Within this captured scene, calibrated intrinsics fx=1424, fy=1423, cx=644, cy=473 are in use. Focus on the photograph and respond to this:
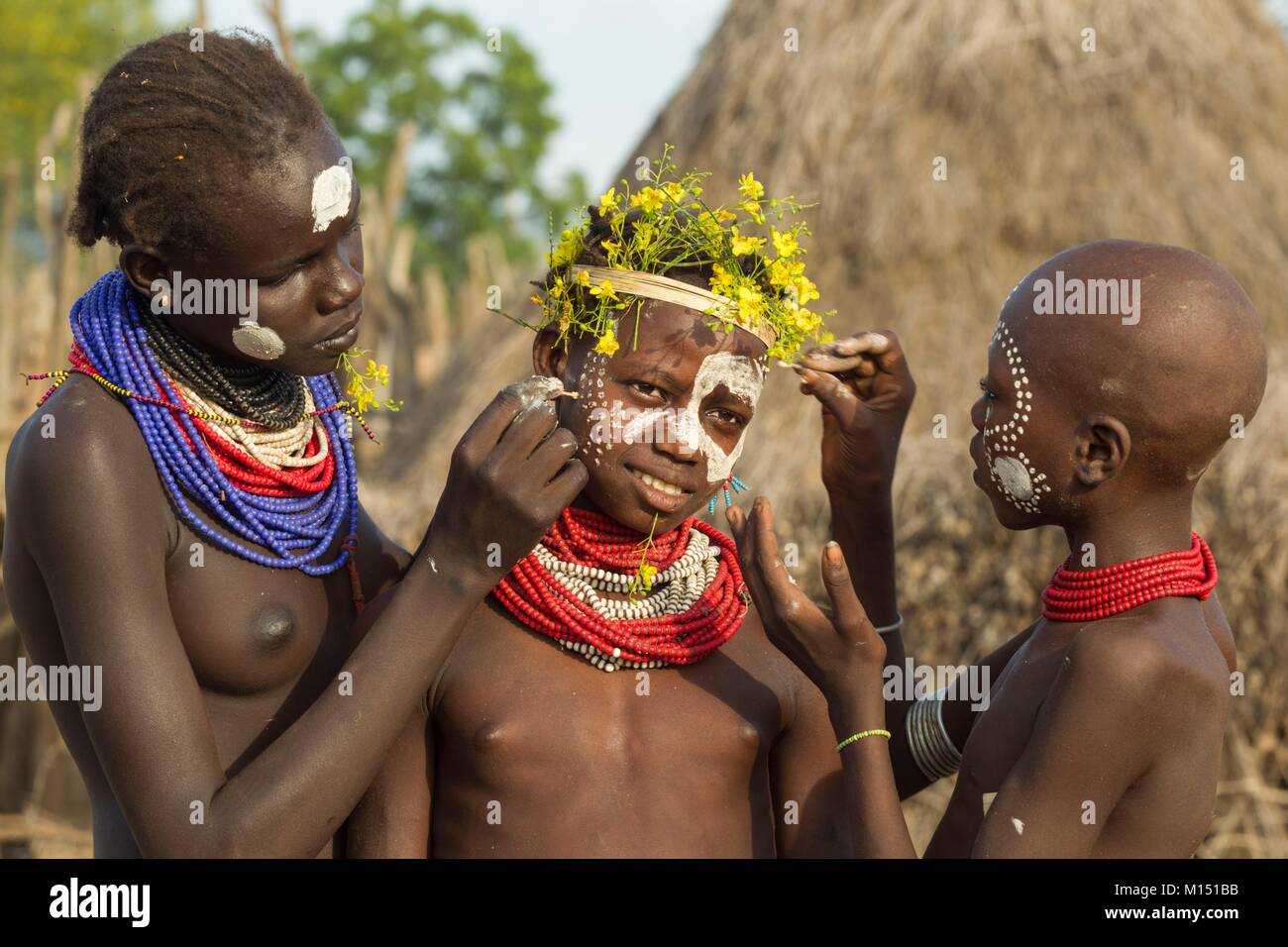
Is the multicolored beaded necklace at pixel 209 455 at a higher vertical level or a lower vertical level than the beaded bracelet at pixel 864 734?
higher

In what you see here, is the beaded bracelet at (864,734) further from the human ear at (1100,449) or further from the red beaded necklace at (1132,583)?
the human ear at (1100,449)

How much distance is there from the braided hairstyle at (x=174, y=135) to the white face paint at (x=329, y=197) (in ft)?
0.27

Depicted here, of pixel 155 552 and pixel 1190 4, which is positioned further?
pixel 1190 4

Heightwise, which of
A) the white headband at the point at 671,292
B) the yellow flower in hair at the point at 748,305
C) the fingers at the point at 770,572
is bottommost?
the fingers at the point at 770,572

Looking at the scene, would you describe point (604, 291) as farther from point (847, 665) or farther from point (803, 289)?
point (847, 665)

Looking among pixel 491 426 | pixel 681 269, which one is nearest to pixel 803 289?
pixel 681 269

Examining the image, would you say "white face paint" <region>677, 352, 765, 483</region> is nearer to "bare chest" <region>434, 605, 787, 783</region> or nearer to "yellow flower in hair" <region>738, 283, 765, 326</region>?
"yellow flower in hair" <region>738, 283, 765, 326</region>

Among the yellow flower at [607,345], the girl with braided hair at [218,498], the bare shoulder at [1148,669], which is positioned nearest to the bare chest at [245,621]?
the girl with braided hair at [218,498]

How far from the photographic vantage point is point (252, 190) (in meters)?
2.49

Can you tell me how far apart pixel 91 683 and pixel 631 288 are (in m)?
1.22

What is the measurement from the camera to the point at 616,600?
284cm

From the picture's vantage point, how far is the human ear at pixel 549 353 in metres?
2.94
